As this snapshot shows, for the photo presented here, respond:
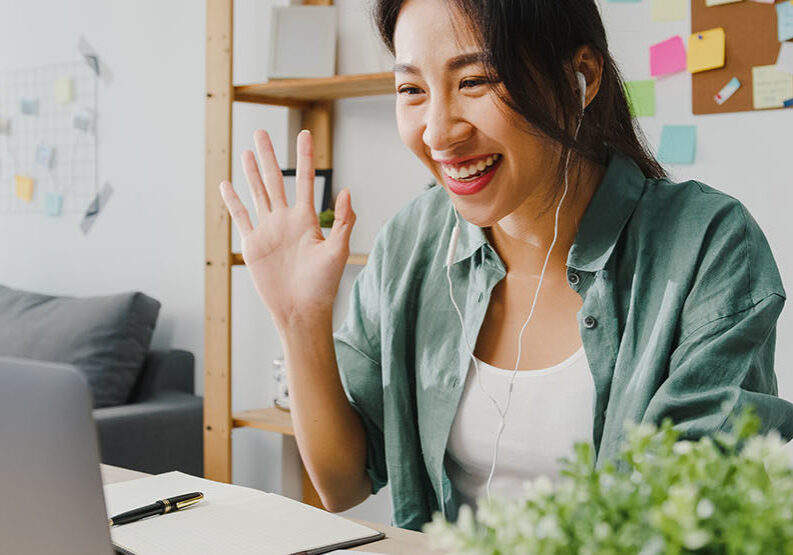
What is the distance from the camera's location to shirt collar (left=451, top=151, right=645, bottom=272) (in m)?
1.26

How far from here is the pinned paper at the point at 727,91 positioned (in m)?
2.12

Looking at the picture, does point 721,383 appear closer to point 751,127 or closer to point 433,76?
point 433,76

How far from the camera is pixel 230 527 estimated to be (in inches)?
41.4

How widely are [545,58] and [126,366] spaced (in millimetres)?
2271

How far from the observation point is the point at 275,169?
4.44ft

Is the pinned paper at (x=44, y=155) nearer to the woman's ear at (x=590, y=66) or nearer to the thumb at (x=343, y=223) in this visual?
the thumb at (x=343, y=223)

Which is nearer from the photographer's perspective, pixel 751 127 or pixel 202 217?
pixel 751 127

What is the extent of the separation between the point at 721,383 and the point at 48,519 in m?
0.74

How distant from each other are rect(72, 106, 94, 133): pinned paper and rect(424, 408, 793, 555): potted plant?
3473 mm

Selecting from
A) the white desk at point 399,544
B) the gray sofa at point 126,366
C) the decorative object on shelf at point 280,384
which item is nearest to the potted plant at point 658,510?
the white desk at point 399,544

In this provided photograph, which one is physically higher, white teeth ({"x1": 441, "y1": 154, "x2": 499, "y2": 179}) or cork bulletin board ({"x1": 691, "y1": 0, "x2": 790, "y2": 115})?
cork bulletin board ({"x1": 691, "y1": 0, "x2": 790, "y2": 115})

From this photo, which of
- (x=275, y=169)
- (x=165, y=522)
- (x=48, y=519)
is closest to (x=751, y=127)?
(x=275, y=169)

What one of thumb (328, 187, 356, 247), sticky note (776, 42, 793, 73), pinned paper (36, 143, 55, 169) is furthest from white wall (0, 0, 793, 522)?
thumb (328, 187, 356, 247)

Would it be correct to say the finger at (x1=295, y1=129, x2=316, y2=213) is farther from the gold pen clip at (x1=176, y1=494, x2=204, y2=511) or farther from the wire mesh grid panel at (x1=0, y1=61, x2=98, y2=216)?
the wire mesh grid panel at (x1=0, y1=61, x2=98, y2=216)
